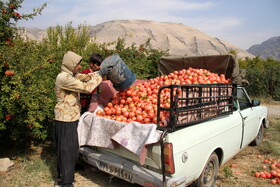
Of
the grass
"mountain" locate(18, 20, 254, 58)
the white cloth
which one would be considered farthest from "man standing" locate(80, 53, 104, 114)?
"mountain" locate(18, 20, 254, 58)

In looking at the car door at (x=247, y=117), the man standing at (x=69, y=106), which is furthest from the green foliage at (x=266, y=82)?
the man standing at (x=69, y=106)

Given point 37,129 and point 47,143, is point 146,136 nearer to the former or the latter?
point 37,129

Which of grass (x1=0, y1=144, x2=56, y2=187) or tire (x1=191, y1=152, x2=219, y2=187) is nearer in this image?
tire (x1=191, y1=152, x2=219, y2=187)

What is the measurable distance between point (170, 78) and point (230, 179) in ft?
7.27

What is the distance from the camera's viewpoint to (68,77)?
3.34 meters

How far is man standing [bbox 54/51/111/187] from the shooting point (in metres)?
3.37

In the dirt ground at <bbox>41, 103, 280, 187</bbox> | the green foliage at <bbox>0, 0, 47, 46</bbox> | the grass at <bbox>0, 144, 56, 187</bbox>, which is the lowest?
the dirt ground at <bbox>41, 103, 280, 187</bbox>

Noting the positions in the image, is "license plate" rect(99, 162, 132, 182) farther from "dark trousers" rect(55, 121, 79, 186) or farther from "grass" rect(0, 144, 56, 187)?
"grass" rect(0, 144, 56, 187)

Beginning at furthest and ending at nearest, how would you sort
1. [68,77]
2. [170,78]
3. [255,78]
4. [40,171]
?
1. [255,78]
2. [170,78]
3. [40,171]
4. [68,77]

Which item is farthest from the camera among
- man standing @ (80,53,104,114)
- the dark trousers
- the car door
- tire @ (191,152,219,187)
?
the car door

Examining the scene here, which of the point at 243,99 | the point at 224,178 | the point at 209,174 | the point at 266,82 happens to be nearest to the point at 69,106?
the point at 209,174

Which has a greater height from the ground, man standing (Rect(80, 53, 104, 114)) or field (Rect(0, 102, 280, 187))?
man standing (Rect(80, 53, 104, 114))

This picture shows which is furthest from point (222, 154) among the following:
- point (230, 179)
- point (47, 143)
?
point (47, 143)

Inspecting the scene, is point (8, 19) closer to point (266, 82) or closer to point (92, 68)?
point (92, 68)
